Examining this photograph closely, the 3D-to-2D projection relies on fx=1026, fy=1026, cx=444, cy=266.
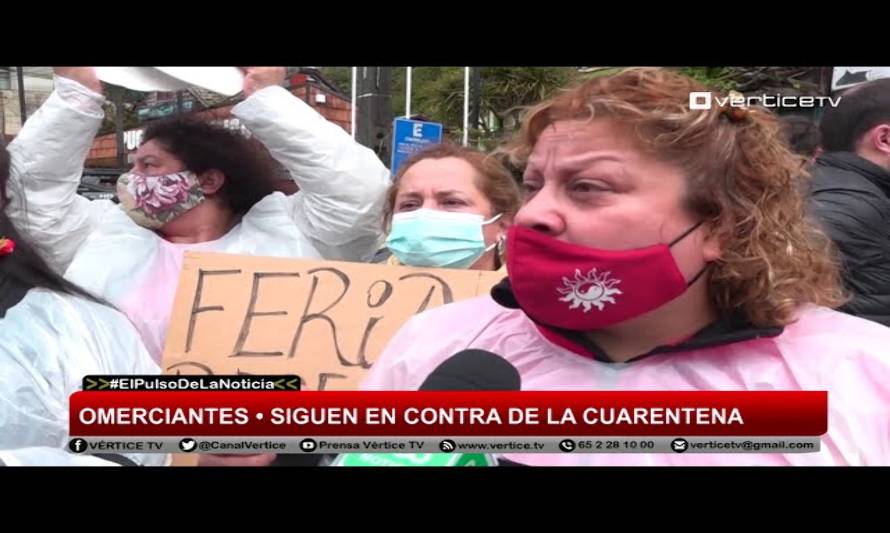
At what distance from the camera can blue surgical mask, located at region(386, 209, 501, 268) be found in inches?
126

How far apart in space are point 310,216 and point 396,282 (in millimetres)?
356

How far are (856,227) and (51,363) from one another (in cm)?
250

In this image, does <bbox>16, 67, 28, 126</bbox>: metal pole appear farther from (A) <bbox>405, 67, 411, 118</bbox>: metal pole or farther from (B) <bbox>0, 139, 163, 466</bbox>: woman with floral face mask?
(A) <bbox>405, 67, 411, 118</bbox>: metal pole

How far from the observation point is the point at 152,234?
331cm

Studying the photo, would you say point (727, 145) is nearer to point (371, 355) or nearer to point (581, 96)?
point (581, 96)

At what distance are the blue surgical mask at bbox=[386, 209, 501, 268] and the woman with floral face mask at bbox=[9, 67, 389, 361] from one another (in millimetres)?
133

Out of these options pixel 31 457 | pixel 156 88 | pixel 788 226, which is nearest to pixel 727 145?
pixel 788 226

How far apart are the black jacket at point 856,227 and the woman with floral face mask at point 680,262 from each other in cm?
6

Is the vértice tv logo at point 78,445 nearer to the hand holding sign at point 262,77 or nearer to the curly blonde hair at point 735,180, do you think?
the hand holding sign at point 262,77

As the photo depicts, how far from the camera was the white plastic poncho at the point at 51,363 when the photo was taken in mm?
3197

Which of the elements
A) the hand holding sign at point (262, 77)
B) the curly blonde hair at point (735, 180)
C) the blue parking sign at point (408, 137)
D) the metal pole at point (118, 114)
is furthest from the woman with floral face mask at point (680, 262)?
the metal pole at point (118, 114)

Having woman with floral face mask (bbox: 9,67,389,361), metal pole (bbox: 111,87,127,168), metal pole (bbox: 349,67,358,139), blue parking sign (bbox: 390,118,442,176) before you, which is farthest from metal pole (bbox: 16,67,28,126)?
blue parking sign (bbox: 390,118,442,176)

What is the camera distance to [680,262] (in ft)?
9.51

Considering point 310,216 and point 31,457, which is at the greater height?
point 310,216
